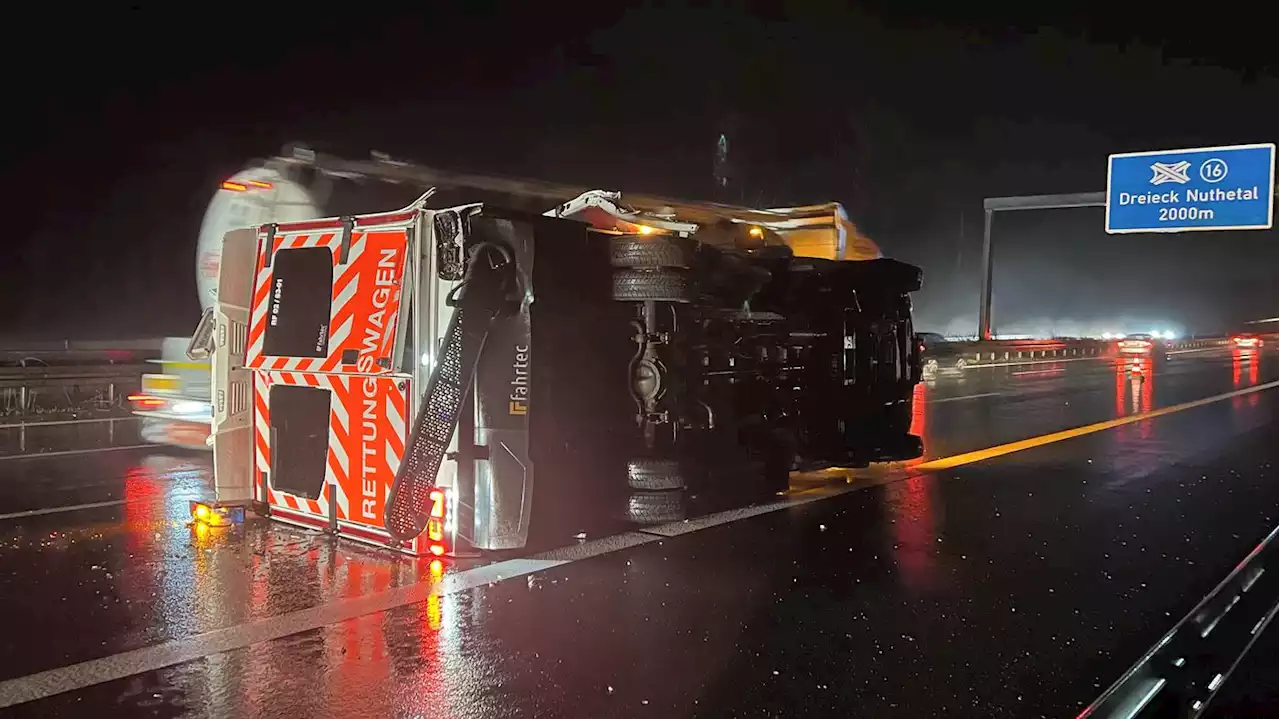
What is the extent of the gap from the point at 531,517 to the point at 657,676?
2145 mm

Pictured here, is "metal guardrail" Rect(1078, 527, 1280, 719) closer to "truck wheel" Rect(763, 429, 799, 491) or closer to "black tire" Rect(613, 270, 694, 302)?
"truck wheel" Rect(763, 429, 799, 491)

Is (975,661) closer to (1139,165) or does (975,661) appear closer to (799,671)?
(799,671)

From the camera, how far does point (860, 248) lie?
11.7 m

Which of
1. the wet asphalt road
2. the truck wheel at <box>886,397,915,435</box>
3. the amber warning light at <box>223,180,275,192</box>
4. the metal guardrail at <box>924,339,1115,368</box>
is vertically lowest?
the wet asphalt road

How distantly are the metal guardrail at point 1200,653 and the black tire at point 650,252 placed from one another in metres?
3.77

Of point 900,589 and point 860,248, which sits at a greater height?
point 860,248

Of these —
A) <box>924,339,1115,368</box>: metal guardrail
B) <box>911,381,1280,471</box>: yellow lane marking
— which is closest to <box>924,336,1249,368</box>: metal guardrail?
<box>924,339,1115,368</box>: metal guardrail

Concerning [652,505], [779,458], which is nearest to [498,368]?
[652,505]

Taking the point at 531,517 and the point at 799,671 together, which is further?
the point at 531,517

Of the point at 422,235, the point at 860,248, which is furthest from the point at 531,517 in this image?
the point at 860,248

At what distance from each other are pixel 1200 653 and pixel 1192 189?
2353 cm

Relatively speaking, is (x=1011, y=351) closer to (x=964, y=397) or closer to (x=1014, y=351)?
(x=1014, y=351)

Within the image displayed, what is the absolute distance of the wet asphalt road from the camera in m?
4.38

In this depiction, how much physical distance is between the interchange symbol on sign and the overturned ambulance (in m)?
19.7
